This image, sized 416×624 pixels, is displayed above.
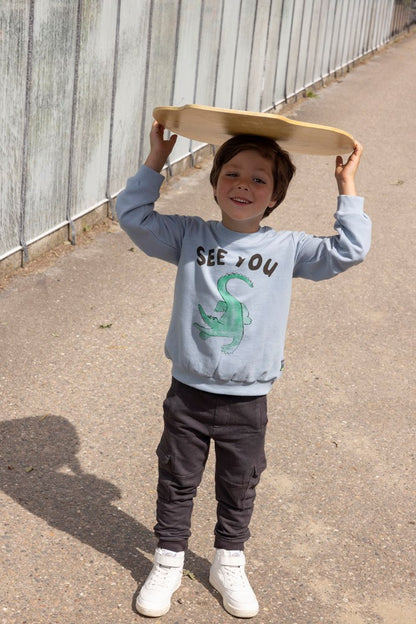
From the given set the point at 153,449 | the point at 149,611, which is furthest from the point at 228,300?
the point at 153,449

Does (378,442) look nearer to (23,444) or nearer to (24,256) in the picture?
(23,444)

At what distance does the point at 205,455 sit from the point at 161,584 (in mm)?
517

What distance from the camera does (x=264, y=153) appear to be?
3.68 meters

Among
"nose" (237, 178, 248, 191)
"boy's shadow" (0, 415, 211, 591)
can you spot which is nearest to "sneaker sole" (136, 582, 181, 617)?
"boy's shadow" (0, 415, 211, 591)

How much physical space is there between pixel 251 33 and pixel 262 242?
9352 mm

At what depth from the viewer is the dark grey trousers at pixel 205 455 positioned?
3.78m

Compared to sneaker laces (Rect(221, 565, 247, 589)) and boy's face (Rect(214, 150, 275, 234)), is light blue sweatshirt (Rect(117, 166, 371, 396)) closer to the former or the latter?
boy's face (Rect(214, 150, 275, 234))

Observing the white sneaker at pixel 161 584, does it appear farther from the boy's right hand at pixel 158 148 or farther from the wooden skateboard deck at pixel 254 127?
the wooden skateboard deck at pixel 254 127

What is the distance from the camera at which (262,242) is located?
3719mm

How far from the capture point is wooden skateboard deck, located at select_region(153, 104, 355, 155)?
3389 millimetres

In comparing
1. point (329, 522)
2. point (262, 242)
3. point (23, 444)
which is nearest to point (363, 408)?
point (329, 522)

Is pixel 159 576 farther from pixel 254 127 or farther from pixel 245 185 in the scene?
pixel 254 127

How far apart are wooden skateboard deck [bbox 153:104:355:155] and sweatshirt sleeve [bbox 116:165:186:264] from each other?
235 mm

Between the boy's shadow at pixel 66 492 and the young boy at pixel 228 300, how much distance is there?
359 mm
